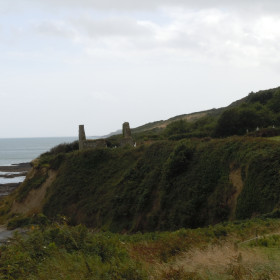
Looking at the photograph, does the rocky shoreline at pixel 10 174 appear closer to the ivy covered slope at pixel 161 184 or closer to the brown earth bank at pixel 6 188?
the brown earth bank at pixel 6 188

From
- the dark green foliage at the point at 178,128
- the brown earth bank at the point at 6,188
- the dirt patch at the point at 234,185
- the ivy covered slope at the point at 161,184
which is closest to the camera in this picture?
the ivy covered slope at the point at 161,184

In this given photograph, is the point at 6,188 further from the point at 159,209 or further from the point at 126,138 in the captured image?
the point at 159,209

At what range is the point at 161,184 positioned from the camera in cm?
2795

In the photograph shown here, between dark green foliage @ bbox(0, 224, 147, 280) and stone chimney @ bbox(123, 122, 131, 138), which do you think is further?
stone chimney @ bbox(123, 122, 131, 138)

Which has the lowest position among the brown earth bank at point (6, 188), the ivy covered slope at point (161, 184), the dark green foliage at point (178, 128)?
the brown earth bank at point (6, 188)

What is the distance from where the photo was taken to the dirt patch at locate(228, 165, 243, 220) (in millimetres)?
20422

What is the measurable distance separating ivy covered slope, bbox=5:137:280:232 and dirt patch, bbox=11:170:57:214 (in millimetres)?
122

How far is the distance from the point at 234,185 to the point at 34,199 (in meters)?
26.4

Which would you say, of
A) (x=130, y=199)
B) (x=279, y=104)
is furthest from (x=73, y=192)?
(x=279, y=104)

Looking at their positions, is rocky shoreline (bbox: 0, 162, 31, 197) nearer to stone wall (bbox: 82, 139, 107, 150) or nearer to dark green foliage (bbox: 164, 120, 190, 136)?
stone wall (bbox: 82, 139, 107, 150)

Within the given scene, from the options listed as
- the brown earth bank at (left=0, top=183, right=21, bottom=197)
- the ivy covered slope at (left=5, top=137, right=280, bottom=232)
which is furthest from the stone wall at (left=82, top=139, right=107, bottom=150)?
the brown earth bank at (left=0, top=183, right=21, bottom=197)

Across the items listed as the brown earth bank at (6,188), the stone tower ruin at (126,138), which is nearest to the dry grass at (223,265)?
the stone tower ruin at (126,138)

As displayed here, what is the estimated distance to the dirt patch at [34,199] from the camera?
132ft

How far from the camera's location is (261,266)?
869 cm
